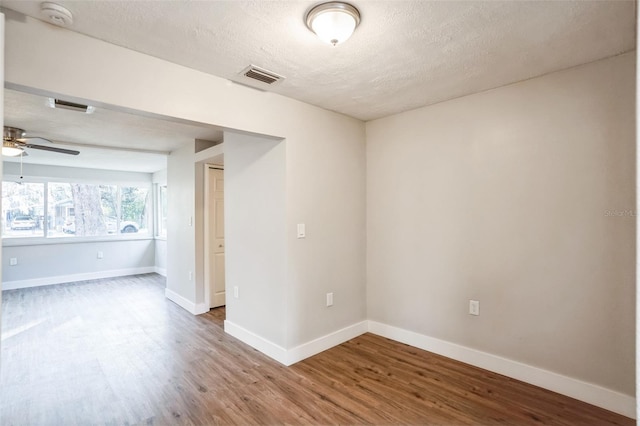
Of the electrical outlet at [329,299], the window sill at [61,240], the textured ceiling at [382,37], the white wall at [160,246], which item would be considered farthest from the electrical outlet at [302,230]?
the window sill at [61,240]

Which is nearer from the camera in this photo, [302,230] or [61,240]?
[302,230]

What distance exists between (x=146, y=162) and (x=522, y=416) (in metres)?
6.64

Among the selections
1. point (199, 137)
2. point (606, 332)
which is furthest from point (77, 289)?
point (606, 332)

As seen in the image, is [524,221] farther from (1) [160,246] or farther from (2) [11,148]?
(1) [160,246]

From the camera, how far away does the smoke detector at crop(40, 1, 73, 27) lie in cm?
167

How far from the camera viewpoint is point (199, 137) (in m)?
4.49

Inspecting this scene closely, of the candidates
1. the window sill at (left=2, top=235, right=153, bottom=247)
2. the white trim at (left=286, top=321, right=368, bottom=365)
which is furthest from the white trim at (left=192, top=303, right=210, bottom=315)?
the window sill at (left=2, top=235, right=153, bottom=247)

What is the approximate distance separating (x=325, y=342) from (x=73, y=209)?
21.0 ft

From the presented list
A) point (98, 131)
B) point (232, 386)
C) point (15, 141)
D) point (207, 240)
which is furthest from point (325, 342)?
point (15, 141)

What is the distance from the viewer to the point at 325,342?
3283mm

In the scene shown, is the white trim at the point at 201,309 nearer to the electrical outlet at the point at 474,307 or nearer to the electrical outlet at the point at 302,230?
the electrical outlet at the point at 302,230

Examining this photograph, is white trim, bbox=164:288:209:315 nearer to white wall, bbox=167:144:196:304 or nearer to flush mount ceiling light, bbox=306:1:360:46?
white wall, bbox=167:144:196:304

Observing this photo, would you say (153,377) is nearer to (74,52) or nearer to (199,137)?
(74,52)

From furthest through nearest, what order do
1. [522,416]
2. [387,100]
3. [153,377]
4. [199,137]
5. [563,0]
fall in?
[199,137] → [387,100] → [153,377] → [522,416] → [563,0]
